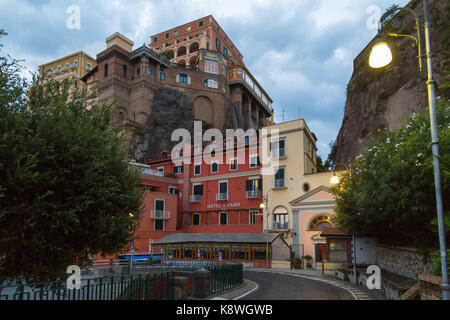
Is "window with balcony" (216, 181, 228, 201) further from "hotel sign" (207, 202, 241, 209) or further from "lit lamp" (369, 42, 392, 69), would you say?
"lit lamp" (369, 42, 392, 69)

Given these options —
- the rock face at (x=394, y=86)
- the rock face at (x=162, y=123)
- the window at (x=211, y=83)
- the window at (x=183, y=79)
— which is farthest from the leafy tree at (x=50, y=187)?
the window at (x=183, y=79)

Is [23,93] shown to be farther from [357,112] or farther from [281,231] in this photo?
[357,112]

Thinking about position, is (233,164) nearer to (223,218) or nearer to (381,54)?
(223,218)

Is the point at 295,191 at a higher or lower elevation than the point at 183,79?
lower

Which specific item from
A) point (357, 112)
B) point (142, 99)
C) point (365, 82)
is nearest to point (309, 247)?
point (357, 112)

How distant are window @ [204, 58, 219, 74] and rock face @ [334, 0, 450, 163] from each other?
3320cm

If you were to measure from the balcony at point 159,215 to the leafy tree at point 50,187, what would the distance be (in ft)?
101

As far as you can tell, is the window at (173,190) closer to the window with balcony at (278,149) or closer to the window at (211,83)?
the window with balcony at (278,149)

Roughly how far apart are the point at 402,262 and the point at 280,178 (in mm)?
22569

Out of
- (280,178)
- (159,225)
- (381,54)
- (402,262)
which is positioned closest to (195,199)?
(159,225)

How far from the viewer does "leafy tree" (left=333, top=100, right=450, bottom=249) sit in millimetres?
13352

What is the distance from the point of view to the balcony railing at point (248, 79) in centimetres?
7206

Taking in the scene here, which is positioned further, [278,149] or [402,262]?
[278,149]

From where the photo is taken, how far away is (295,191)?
37688 millimetres
